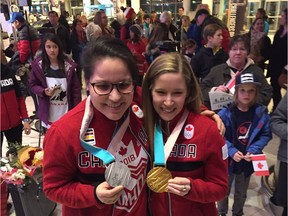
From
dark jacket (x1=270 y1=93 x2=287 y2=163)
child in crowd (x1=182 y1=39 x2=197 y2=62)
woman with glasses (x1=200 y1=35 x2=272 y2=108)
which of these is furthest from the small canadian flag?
child in crowd (x1=182 y1=39 x2=197 y2=62)

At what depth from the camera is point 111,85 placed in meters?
1.00

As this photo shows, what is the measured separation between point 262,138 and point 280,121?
198mm

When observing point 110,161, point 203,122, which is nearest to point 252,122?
point 203,122

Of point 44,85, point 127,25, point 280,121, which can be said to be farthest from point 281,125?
point 127,25

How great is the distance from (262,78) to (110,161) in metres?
1.89

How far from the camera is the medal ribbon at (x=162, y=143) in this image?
1.12 meters

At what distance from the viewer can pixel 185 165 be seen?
1177mm

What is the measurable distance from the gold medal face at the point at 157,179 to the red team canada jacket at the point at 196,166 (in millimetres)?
103

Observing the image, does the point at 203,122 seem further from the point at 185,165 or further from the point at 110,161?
the point at 110,161

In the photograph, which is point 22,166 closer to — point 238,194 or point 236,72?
point 238,194

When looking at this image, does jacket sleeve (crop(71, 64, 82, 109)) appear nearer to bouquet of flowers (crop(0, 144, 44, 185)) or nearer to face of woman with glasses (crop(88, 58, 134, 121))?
bouquet of flowers (crop(0, 144, 44, 185))

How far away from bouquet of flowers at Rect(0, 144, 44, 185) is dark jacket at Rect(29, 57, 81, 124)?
679 mm

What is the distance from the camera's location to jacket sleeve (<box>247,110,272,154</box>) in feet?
7.06

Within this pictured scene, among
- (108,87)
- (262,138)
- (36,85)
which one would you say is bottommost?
(262,138)
